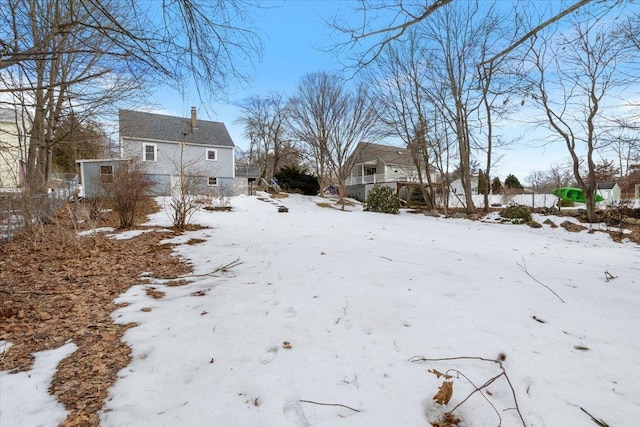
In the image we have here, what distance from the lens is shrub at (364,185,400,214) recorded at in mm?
16562

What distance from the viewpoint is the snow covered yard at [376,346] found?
5.86ft

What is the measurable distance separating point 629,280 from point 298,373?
4.76 metres

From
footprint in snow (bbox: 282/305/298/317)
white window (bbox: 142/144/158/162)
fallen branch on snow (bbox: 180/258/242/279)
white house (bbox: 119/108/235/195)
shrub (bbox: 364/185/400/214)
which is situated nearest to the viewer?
footprint in snow (bbox: 282/305/298/317)

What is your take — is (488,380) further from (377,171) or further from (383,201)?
(377,171)

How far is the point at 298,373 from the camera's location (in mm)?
2109

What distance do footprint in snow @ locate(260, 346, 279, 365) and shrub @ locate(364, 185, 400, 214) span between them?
48.0 feet

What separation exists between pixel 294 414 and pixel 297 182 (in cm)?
2958

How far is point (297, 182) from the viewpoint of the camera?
3100 cm

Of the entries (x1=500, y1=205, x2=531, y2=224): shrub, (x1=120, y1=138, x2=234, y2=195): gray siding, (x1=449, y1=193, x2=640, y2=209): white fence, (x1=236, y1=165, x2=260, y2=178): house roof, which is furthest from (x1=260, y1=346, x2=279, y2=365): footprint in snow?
(x1=236, y1=165, x2=260, y2=178): house roof

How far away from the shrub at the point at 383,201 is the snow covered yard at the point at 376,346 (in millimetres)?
11895

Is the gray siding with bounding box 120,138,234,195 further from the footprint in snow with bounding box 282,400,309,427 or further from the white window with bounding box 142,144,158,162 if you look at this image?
the footprint in snow with bounding box 282,400,309,427

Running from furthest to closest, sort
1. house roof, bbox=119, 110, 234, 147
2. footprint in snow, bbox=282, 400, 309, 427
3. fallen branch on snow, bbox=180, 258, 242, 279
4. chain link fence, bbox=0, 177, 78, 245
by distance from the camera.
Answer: house roof, bbox=119, 110, 234, 147
chain link fence, bbox=0, 177, 78, 245
fallen branch on snow, bbox=180, 258, 242, 279
footprint in snow, bbox=282, 400, 309, 427

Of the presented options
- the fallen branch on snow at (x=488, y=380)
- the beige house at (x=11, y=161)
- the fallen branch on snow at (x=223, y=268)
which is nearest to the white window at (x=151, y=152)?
the beige house at (x=11, y=161)

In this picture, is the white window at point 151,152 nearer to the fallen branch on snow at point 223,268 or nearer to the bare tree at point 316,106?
the bare tree at point 316,106
